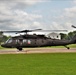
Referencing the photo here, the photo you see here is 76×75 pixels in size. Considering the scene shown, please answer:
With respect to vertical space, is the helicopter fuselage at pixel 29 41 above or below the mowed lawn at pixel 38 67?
below

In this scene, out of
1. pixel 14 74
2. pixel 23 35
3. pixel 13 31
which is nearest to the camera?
pixel 14 74

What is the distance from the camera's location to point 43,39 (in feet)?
122

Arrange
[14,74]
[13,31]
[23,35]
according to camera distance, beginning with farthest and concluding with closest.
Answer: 1. [23,35]
2. [13,31]
3. [14,74]

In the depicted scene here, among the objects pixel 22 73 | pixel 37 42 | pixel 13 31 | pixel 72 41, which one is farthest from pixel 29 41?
pixel 22 73

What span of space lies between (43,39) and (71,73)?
81.9ft

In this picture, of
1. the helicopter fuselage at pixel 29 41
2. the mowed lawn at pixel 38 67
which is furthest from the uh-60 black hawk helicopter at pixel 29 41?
the mowed lawn at pixel 38 67

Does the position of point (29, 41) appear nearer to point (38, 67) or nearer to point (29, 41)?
point (29, 41)

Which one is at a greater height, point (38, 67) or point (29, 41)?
point (38, 67)

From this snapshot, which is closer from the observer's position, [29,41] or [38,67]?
[38,67]

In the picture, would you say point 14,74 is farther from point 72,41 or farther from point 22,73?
point 72,41

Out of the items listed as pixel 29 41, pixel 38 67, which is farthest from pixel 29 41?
pixel 38 67

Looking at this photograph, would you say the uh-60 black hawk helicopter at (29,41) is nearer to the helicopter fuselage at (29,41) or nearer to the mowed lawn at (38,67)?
the helicopter fuselage at (29,41)

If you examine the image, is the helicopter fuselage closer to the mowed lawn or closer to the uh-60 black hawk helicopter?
the uh-60 black hawk helicopter

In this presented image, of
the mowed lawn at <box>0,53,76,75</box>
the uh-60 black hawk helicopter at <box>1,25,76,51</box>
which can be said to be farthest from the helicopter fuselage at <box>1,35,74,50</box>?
the mowed lawn at <box>0,53,76,75</box>
